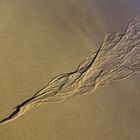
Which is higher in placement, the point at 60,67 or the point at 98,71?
the point at 60,67

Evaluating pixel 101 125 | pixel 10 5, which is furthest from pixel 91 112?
pixel 10 5

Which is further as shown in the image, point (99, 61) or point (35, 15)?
point (35, 15)

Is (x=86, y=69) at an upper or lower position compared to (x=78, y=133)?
upper

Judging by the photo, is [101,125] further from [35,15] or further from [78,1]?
[78,1]

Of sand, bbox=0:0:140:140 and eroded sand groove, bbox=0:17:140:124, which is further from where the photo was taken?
eroded sand groove, bbox=0:17:140:124
